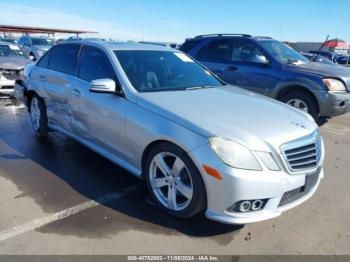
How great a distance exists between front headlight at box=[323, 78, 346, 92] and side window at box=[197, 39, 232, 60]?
224cm

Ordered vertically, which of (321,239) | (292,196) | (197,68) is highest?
(197,68)

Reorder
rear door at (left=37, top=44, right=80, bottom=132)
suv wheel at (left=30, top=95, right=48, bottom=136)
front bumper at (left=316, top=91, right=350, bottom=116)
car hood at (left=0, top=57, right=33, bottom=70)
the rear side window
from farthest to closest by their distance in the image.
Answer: car hood at (left=0, top=57, right=33, bottom=70), the rear side window, front bumper at (left=316, top=91, right=350, bottom=116), suv wheel at (left=30, top=95, right=48, bottom=136), rear door at (left=37, top=44, right=80, bottom=132)

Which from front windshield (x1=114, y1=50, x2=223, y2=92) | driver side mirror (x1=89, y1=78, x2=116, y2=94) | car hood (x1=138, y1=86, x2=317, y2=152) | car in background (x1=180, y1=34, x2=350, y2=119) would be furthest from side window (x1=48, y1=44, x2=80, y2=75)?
car in background (x1=180, y1=34, x2=350, y2=119)

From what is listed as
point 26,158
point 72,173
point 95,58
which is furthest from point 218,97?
point 26,158

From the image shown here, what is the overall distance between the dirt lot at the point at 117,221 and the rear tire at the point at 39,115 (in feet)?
3.47

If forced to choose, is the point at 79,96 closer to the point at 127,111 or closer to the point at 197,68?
the point at 127,111

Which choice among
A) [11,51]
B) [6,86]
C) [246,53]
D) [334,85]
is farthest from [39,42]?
[334,85]

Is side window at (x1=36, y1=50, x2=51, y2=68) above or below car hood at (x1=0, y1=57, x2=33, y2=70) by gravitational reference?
above

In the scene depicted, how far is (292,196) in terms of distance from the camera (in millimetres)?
3008

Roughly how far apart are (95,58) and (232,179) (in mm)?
2610

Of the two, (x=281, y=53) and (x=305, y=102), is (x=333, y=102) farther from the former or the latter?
(x=281, y=53)

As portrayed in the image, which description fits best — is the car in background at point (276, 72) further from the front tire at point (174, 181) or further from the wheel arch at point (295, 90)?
the front tire at point (174, 181)

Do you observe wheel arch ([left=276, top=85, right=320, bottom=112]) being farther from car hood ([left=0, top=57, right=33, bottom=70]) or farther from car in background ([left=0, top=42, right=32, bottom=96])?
car hood ([left=0, top=57, right=33, bottom=70])

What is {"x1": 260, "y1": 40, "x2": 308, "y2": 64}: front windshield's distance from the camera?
711cm
